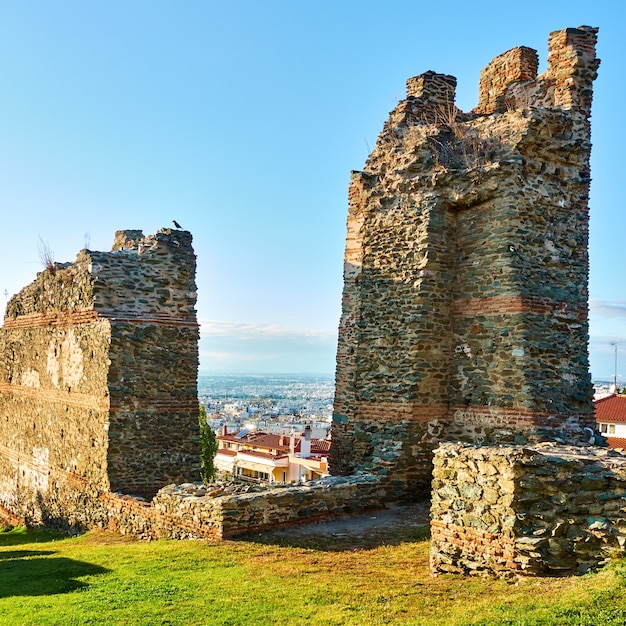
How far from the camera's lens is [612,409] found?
40.7 metres

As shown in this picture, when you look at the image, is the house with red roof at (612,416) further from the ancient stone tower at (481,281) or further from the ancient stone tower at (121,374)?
the ancient stone tower at (121,374)

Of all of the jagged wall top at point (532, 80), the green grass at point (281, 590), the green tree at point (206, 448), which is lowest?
the green tree at point (206, 448)

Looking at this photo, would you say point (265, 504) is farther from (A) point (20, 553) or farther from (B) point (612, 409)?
(B) point (612, 409)

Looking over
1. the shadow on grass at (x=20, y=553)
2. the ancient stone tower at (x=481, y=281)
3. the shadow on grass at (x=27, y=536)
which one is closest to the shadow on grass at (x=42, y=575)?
the shadow on grass at (x=20, y=553)

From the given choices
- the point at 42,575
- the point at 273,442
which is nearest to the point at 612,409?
the point at 273,442

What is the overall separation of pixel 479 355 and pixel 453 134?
4.22 meters

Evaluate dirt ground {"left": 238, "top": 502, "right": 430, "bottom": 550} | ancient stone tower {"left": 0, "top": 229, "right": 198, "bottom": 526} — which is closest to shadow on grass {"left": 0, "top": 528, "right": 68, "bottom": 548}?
ancient stone tower {"left": 0, "top": 229, "right": 198, "bottom": 526}

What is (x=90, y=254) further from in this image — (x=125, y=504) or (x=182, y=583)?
(x=182, y=583)

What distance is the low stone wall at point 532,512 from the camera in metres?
6.24

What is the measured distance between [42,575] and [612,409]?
3873cm

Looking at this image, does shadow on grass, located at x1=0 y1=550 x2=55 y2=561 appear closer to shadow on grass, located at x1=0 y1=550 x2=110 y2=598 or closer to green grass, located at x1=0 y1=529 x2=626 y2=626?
shadow on grass, located at x1=0 y1=550 x2=110 y2=598

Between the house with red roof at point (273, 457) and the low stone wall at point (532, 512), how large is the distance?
118ft

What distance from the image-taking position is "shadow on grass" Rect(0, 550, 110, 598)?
25.0 ft

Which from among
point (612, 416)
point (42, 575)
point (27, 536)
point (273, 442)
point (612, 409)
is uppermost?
point (612, 409)
